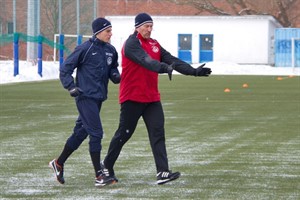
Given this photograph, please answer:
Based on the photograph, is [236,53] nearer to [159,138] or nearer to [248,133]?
[248,133]

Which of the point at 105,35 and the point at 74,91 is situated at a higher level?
the point at 105,35

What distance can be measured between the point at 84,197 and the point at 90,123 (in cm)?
113

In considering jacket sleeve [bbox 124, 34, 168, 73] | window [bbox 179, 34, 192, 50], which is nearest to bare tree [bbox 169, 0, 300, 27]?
window [bbox 179, 34, 192, 50]

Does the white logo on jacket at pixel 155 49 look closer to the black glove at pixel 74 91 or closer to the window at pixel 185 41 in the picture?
the black glove at pixel 74 91

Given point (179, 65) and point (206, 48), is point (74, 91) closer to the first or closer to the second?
point (179, 65)

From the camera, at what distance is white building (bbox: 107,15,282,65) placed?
68.8m

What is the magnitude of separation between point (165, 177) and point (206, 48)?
2339 inches

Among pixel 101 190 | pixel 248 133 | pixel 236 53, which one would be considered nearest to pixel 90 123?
pixel 101 190

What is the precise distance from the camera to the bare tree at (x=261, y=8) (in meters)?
79.8

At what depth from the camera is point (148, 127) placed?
10516mm

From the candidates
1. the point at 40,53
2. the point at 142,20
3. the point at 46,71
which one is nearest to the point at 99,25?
the point at 142,20

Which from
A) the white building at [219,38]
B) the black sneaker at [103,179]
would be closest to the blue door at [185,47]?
the white building at [219,38]

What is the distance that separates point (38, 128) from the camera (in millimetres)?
17188

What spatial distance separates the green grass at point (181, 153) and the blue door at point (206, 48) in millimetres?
44316
